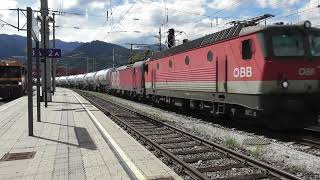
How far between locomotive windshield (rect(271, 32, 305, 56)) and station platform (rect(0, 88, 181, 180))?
467cm

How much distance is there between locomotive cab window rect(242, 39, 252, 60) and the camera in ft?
45.6

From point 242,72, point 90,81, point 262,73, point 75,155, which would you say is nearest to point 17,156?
point 75,155

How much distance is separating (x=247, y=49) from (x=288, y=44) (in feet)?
3.85

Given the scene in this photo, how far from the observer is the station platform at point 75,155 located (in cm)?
858

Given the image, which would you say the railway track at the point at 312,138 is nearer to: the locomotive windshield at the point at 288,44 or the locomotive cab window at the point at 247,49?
the locomotive windshield at the point at 288,44

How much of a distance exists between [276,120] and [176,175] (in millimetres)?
5973

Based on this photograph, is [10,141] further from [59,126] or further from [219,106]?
[219,106]

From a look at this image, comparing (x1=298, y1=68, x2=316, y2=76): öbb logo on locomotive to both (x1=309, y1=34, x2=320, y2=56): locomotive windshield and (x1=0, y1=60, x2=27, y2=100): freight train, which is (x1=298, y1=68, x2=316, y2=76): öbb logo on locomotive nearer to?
(x1=309, y1=34, x2=320, y2=56): locomotive windshield

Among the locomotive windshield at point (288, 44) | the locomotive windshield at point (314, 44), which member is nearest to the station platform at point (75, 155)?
the locomotive windshield at point (288, 44)

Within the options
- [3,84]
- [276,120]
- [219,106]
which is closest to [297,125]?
[276,120]

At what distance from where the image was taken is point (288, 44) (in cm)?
1355

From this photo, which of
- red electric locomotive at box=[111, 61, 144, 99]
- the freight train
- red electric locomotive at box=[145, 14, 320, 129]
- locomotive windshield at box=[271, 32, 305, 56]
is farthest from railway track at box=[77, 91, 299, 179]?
the freight train

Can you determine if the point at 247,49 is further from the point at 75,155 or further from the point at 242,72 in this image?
the point at 75,155

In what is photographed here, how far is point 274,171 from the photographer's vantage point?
27.2 ft
